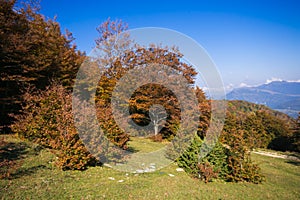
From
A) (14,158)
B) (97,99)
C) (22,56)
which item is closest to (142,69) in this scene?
(97,99)

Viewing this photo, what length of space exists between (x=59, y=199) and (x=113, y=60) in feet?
49.2

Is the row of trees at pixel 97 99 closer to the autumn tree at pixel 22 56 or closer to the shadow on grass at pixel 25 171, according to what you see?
the autumn tree at pixel 22 56

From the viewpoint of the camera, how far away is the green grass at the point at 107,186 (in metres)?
5.04

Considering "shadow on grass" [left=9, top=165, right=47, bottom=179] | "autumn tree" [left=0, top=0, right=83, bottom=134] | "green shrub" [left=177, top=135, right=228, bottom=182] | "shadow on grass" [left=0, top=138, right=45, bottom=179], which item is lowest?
"shadow on grass" [left=9, top=165, right=47, bottom=179]

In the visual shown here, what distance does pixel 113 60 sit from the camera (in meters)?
18.1

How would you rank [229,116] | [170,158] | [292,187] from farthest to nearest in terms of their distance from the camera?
1. [229,116]
2. [170,158]
3. [292,187]

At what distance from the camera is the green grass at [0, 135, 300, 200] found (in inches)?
198

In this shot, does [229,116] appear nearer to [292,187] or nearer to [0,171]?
[292,187]

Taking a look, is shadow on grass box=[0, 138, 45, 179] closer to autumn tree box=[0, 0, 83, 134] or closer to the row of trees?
the row of trees

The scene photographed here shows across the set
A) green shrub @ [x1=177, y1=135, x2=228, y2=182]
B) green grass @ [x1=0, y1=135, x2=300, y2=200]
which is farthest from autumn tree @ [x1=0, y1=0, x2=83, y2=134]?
green shrub @ [x1=177, y1=135, x2=228, y2=182]

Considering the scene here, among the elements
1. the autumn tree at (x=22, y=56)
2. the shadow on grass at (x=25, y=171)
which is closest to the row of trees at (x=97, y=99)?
the autumn tree at (x=22, y=56)

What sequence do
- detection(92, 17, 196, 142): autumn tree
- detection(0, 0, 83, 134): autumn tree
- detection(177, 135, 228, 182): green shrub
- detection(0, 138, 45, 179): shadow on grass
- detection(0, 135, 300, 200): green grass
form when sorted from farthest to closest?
detection(92, 17, 196, 142): autumn tree, detection(0, 0, 83, 134): autumn tree, detection(177, 135, 228, 182): green shrub, detection(0, 138, 45, 179): shadow on grass, detection(0, 135, 300, 200): green grass

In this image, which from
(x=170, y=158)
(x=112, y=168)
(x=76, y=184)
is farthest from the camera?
(x=170, y=158)

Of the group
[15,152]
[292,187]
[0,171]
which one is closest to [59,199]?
[0,171]
